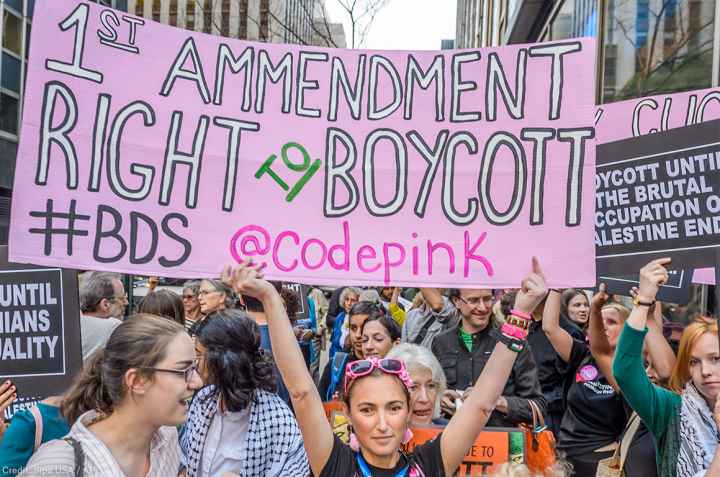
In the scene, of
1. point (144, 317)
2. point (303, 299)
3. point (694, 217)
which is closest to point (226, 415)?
point (144, 317)

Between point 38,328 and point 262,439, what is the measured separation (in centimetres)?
113

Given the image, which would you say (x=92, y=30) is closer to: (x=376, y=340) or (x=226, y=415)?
(x=226, y=415)

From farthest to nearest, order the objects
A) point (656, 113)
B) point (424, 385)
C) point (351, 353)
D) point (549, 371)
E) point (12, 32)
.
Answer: point (12, 32) → point (351, 353) → point (549, 371) → point (656, 113) → point (424, 385)

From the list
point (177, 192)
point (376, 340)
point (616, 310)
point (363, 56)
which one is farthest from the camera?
point (376, 340)

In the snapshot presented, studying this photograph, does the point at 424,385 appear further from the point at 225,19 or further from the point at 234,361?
the point at 225,19

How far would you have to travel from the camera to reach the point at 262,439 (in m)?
3.34

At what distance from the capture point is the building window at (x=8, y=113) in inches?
891

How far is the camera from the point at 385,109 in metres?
3.34

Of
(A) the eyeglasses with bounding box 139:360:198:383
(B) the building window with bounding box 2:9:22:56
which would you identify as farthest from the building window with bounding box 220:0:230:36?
(A) the eyeglasses with bounding box 139:360:198:383

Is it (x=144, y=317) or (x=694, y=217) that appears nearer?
(x=144, y=317)

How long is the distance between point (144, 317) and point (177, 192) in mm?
598

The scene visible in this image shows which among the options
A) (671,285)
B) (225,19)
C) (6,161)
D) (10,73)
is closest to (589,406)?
(671,285)

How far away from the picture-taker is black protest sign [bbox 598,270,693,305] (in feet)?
12.9

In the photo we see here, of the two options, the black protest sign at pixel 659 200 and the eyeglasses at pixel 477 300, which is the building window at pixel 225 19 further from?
the black protest sign at pixel 659 200
